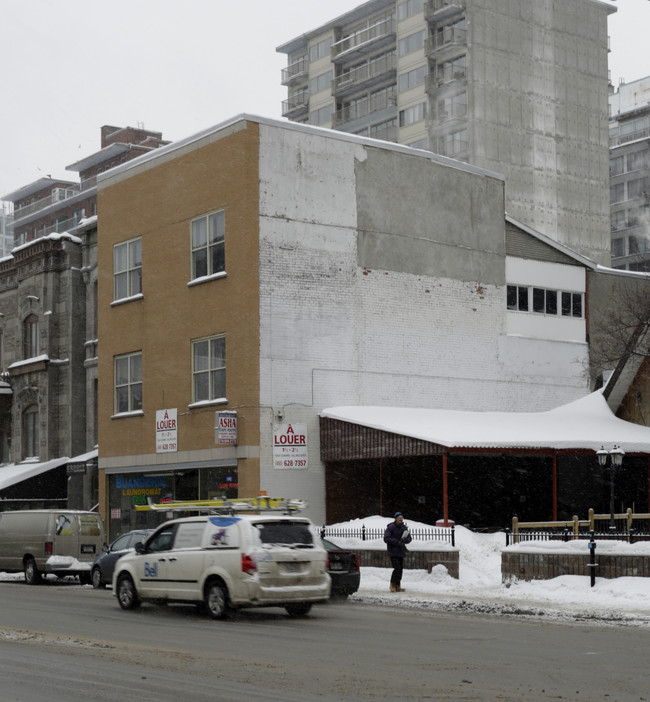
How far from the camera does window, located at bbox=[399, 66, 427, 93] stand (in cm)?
7747

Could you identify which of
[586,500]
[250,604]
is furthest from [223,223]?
[250,604]

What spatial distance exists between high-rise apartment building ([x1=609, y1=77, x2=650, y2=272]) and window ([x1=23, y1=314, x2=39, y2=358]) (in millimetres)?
59653

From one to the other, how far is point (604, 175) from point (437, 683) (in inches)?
2775

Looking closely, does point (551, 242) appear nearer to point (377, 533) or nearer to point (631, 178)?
point (377, 533)

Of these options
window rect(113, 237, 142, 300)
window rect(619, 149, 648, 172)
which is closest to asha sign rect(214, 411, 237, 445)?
window rect(113, 237, 142, 300)

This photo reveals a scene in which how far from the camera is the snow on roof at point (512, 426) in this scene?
101 feet

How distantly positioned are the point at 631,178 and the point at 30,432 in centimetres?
6799

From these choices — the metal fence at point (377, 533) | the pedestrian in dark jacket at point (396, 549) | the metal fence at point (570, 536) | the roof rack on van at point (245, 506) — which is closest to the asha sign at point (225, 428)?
the metal fence at point (377, 533)

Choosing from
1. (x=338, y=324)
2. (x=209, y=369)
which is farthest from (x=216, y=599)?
(x=338, y=324)

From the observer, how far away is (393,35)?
79.8 meters

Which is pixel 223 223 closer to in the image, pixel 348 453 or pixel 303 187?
pixel 303 187

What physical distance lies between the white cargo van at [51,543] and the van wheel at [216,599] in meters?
11.1

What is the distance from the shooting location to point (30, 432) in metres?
47.0

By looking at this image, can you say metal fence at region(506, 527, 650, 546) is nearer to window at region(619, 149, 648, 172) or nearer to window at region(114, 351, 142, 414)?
window at region(114, 351, 142, 414)
